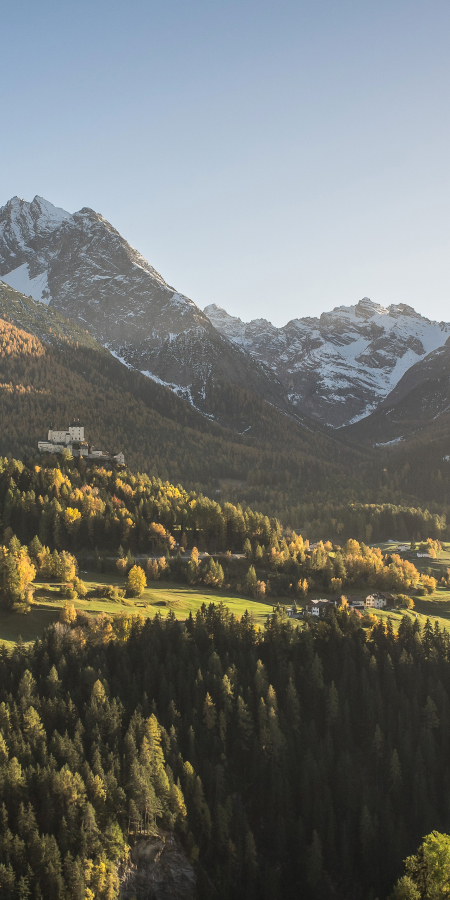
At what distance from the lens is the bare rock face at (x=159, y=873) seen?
72.7m

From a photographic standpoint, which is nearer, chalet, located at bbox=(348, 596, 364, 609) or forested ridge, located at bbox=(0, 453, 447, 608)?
chalet, located at bbox=(348, 596, 364, 609)

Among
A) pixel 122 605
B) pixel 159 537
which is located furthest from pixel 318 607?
pixel 159 537

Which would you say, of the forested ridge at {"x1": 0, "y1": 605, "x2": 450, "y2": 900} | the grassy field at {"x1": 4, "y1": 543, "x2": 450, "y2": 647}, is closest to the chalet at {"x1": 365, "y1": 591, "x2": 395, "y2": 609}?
the grassy field at {"x1": 4, "y1": 543, "x2": 450, "y2": 647}

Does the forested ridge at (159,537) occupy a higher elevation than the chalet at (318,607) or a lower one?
higher

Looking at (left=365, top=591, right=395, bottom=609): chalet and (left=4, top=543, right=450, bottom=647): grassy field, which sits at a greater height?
(left=365, top=591, right=395, bottom=609): chalet

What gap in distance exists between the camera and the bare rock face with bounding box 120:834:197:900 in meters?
72.7

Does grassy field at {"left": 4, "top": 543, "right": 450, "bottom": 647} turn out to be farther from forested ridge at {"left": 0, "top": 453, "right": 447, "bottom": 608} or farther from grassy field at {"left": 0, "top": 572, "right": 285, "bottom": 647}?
forested ridge at {"left": 0, "top": 453, "right": 447, "bottom": 608}

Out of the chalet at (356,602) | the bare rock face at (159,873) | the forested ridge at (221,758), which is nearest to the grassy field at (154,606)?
the chalet at (356,602)

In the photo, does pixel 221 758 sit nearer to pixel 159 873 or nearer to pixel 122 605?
pixel 159 873

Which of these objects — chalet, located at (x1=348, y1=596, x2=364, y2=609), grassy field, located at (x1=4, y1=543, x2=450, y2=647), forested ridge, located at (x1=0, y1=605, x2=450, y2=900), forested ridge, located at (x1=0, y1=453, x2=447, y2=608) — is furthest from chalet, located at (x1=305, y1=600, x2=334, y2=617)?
forested ridge, located at (x1=0, y1=605, x2=450, y2=900)

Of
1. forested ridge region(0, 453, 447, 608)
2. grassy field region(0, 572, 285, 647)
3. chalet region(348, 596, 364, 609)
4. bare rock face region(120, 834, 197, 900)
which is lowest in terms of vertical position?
bare rock face region(120, 834, 197, 900)

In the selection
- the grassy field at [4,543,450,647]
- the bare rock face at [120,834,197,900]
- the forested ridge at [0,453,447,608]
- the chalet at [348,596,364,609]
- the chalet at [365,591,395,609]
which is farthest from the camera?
the forested ridge at [0,453,447,608]

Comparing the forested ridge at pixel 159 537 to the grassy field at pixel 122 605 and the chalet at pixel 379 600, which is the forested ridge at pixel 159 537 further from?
the chalet at pixel 379 600

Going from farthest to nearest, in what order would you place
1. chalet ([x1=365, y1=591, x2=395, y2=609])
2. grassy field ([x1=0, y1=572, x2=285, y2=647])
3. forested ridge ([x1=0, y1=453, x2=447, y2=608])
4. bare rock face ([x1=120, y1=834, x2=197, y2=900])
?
forested ridge ([x1=0, y1=453, x2=447, y2=608]), chalet ([x1=365, y1=591, x2=395, y2=609]), grassy field ([x1=0, y1=572, x2=285, y2=647]), bare rock face ([x1=120, y1=834, x2=197, y2=900])
